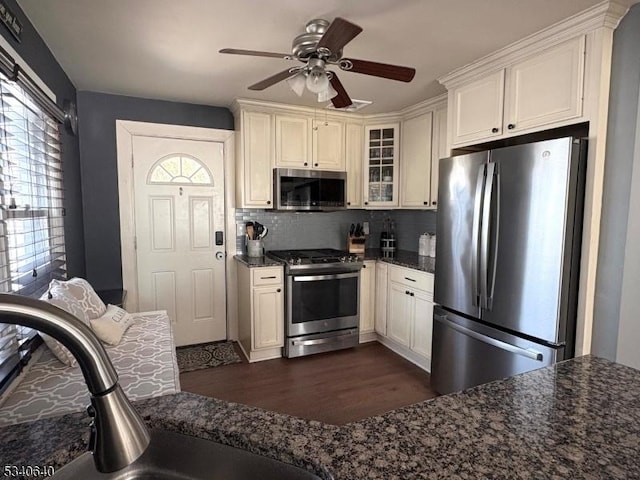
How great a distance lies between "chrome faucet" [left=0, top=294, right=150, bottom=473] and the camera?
0.46 meters

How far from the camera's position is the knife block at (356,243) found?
3.98 meters

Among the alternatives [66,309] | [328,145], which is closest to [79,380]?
[66,309]

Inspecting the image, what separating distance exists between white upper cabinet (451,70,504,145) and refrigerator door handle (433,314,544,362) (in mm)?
1311

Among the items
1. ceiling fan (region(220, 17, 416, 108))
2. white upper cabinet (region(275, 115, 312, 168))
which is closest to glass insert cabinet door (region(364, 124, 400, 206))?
white upper cabinet (region(275, 115, 312, 168))

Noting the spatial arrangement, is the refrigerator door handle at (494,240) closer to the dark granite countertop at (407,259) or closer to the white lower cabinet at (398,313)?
the dark granite countertop at (407,259)

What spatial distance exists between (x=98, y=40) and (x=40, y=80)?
1.38 feet

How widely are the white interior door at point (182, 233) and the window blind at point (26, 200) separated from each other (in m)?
0.93

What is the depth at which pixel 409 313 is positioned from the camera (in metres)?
3.26

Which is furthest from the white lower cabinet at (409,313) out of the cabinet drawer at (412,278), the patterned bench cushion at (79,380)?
the patterned bench cushion at (79,380)

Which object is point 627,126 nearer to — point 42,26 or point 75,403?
point 75,403

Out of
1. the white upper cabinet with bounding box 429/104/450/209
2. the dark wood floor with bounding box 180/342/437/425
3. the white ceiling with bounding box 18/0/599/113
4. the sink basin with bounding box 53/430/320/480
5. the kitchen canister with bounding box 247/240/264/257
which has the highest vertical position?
the white ceiling with bounding box 18/0/599/113

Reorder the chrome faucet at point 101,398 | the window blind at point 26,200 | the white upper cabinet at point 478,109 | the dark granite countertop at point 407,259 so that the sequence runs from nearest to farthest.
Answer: the chrome faucet at point 101,398, the window blind at point 26,200, the white upper cabinet at point 478,109, the dark granite countertop at point 407,259

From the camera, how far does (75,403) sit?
4.60 ft

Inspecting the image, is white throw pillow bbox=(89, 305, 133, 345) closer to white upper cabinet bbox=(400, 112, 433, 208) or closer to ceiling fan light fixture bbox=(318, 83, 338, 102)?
ceiling fan light fixture bbox=(318, 83, 338, 102)
